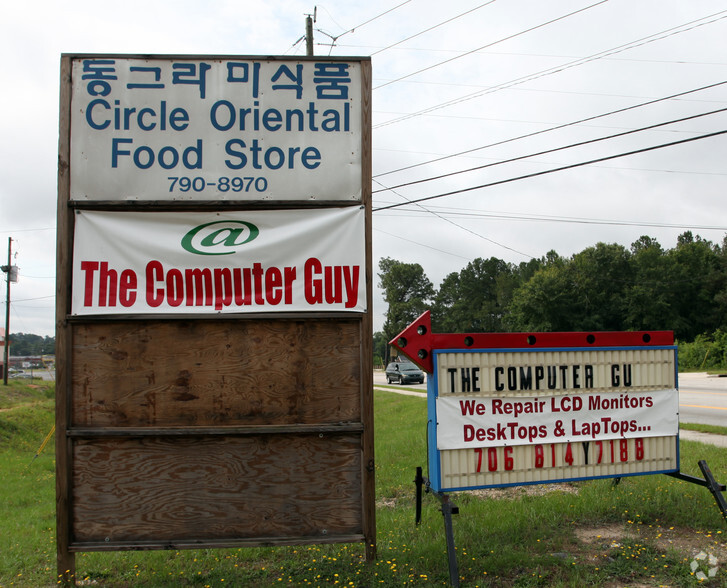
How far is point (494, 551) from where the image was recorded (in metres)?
4.63

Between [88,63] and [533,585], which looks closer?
[533,585]

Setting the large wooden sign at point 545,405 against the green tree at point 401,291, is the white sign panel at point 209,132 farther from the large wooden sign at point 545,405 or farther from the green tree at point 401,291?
the green tree at point 401,291

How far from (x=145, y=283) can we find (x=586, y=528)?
14.4 feet

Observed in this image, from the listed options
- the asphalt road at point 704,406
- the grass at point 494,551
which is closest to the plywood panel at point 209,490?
the grass at point 494,551

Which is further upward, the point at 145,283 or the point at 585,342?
the point at 145,283

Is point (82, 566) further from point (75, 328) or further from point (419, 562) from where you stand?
point (419, 562)

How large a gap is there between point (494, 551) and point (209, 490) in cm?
232

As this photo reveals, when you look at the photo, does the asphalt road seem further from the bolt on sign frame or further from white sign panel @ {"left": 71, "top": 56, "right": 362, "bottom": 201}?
white sign panel @ {"left": 71, "top": 56, "right": 362, "bottom": 201}

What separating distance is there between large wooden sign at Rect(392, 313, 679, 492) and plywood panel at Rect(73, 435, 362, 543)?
1.02m

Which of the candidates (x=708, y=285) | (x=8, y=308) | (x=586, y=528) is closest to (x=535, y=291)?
(x=708, y=285)

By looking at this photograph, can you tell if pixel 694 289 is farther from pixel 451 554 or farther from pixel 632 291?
pixel 451 554

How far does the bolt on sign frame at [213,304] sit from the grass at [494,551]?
335 mm

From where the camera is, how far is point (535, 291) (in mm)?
76125

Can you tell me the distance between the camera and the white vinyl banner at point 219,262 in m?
4.40
